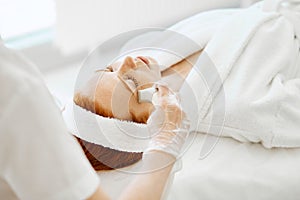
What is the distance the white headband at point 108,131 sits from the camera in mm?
1090

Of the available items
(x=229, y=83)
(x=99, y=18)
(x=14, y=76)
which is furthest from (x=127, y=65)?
(x=99, y=18)

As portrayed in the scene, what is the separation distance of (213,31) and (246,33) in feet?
0.53

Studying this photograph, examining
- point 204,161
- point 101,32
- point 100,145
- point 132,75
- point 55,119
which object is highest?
point 55,119

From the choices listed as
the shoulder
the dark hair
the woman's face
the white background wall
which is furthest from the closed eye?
the white background wall

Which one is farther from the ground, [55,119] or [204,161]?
[55,119]

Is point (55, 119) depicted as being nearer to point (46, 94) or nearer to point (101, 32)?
point (46, 94)

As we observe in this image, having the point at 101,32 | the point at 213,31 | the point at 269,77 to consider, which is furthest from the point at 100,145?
the point at 101,32

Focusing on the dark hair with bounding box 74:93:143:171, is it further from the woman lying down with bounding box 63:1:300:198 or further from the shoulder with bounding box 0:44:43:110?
the shoulder with bounding box 0:44:43:110

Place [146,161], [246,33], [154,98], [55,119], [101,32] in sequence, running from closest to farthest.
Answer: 1. [55,119]
2. [146,161]
3. [154,98]
4. [246,33]
5. [101,32]

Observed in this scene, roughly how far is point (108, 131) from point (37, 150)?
0.39m

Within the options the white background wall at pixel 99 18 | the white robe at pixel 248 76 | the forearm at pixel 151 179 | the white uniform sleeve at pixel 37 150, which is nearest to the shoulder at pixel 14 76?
the white uniform sleeve at pixel 37 150

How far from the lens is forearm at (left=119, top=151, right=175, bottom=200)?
0.87 metres

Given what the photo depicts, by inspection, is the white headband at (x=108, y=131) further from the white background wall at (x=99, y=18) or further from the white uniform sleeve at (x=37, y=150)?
the white background wall at (x=99, y=18)

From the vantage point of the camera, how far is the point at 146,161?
3.08 ft
